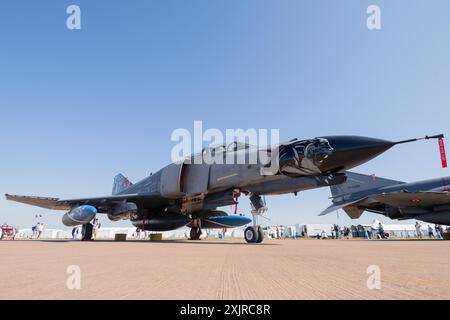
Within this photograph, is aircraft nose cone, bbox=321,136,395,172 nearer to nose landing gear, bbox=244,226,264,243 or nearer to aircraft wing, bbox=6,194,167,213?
nose landing gear, bbox=244,226,264,243

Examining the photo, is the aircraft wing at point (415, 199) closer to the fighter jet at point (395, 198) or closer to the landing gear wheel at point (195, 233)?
the fighter jet at point (395, 198)

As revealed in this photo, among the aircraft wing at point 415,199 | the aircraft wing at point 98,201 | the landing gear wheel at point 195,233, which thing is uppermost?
the aircraft wing at point 415,199

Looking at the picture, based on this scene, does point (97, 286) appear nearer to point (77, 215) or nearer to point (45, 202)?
point (77, 215)

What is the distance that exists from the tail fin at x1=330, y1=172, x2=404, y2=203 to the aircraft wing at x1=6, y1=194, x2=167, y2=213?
19.1m

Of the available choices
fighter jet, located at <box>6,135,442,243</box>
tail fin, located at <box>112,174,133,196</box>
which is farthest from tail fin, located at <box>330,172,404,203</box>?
tail fin, located at <box>112,174,133,196</box>

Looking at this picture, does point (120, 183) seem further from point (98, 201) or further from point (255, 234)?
point (255, 234)

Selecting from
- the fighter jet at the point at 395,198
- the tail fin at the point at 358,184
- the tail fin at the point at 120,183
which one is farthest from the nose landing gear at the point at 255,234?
the tail fin at the point at 358,184

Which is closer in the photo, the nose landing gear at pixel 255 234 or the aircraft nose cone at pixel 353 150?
the aircraft nose cone at pixel 353 150

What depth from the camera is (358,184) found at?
26.4 meters

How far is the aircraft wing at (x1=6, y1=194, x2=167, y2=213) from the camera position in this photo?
13555mm

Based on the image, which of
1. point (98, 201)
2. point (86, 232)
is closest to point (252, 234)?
point (98, 201)

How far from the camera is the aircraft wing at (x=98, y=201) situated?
44.5 feet
